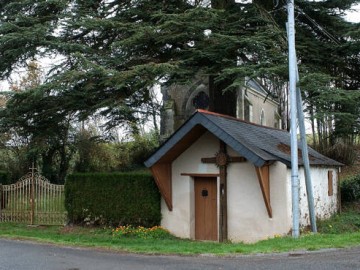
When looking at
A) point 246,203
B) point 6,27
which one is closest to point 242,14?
point 246,203

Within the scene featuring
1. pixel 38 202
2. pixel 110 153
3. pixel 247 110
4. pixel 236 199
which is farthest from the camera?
pixel 247 110

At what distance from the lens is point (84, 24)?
1545 cm

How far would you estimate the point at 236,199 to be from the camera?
1513 cm

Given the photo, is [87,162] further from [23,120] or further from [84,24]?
[84,24]

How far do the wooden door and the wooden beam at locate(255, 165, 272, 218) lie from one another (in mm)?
1930

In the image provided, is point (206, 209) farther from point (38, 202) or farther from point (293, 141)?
point (38, 202)

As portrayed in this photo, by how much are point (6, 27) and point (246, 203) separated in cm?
969

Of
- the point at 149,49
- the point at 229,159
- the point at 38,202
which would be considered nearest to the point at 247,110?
the point at 149,49

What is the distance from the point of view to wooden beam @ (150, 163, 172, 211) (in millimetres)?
15836

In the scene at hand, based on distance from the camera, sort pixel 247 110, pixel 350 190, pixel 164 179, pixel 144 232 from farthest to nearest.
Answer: pixel 247 110
pixel 350 190
pixel 164 179
pixel 144 232

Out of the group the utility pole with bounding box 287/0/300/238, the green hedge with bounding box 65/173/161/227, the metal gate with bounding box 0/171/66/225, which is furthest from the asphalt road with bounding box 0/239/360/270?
the metal gate with bounding box 0/171/66/225

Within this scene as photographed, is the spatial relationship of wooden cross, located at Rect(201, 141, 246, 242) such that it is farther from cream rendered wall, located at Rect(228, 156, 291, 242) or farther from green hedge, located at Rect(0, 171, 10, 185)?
green hedge, located at Rect(0, 171, 10, 185)

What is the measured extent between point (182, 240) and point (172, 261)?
5153mm

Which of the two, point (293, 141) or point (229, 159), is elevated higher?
point (293, 141)
